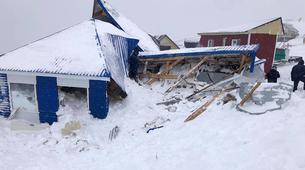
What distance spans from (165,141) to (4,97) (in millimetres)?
7679

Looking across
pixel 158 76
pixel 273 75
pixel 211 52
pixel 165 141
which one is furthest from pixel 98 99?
pixel 273 75

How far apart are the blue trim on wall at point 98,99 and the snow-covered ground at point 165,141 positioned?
0.31 meters

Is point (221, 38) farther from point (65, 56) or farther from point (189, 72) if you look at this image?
point (65, 56)

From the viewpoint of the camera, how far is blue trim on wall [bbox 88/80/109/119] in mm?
10430

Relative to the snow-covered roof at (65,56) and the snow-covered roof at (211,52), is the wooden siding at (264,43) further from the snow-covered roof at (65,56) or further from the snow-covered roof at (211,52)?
the snow-covered roof at (65,56)

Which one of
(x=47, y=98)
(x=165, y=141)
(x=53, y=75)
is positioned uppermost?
(x=53, y=75)

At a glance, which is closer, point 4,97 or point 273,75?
point 4,97

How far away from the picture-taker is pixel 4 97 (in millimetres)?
11031

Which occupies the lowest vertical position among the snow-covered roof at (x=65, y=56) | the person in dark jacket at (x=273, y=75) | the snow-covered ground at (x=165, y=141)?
the snow-covered ground at (x=165, y=141)

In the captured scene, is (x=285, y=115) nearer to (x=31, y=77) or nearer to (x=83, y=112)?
(x=83, y=112)

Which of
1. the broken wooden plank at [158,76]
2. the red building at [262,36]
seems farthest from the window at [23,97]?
the red building at [262,36]

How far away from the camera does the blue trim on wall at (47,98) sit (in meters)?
10.6

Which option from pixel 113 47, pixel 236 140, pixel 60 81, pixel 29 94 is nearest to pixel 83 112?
pixel 60 81

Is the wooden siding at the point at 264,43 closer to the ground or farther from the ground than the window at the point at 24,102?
farther from the ground
